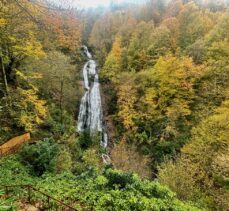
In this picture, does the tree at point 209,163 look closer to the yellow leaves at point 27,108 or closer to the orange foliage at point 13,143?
the yellow leaves at point 27,108

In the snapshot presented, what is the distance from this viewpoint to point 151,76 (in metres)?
26.3

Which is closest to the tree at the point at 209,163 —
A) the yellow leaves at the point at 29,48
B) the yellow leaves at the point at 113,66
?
the yellow leaves at the point at 29,48

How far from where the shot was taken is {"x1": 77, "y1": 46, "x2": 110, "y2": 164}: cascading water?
2704 cm

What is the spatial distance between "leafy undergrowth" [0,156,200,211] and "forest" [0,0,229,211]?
4cm

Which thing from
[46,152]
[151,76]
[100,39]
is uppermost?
[100,39]

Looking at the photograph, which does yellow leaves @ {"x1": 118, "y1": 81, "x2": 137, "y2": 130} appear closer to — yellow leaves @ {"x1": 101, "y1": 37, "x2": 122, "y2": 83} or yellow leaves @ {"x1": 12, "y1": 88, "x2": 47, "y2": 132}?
yellow leaves @ {"x1": 101, "y1": 37, "x2": 122, "y2": 83}

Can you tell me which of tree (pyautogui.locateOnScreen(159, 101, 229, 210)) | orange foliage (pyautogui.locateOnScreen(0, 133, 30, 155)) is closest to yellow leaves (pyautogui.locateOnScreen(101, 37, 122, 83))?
orange foliage (pyautogui.locateOnScreen(0, 133, 30, 155))

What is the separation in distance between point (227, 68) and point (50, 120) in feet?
53.6

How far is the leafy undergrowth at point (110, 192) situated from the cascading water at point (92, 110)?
12057 millimetres

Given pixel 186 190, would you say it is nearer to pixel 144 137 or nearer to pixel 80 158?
pixel 80 158

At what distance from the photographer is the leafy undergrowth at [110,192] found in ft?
Answer: 26.9

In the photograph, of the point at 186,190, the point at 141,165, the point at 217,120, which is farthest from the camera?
the point at 141,165

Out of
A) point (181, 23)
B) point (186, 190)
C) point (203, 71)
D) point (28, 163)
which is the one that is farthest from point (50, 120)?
point (181, 23)

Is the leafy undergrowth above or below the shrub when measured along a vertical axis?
above
